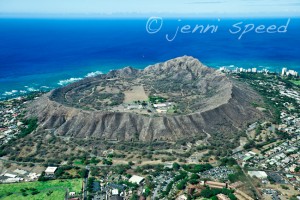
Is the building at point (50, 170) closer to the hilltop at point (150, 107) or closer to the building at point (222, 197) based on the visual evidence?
the hilltop at point (150, 107)

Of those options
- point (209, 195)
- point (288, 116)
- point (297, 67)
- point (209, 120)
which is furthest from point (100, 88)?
point (297, 67)

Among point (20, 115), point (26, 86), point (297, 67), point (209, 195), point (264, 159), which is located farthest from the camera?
point (297, 67)

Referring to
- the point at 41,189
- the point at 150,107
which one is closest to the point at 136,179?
the point at 41,189

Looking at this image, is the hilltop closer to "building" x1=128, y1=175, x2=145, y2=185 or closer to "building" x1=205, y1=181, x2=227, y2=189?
"building" x1=128, y1=175, x2=145, y2=185

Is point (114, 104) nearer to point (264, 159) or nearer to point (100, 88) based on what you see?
point (100, 88)

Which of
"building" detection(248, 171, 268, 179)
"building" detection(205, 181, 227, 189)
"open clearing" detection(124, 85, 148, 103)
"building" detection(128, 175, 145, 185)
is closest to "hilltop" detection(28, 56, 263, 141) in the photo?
"open clearing" detection(124, 85, 148, 103)

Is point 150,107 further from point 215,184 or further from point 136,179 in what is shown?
point 215,184
